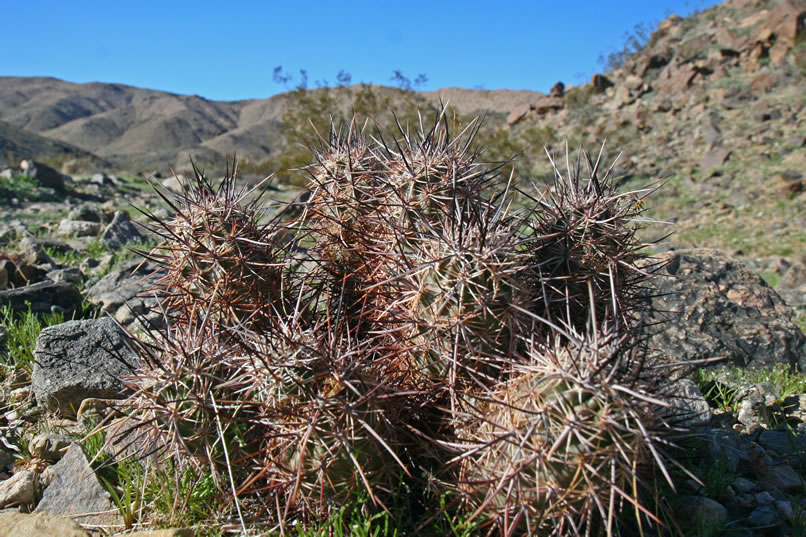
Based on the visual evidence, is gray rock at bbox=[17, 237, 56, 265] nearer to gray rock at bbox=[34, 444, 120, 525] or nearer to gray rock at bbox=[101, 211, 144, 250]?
Result: gray rock at bbox=[101, 211, 144, 250]

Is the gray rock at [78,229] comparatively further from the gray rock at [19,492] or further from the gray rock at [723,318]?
the gray rock at [723,318]

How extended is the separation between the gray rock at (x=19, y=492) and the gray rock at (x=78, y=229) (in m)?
6.56

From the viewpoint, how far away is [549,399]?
6.21ft

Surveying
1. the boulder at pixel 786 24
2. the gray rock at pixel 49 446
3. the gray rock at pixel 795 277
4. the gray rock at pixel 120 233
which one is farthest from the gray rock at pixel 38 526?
the boulder at pixel 786 24

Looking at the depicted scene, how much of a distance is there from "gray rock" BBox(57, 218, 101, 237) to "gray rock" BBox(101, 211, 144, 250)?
44cm

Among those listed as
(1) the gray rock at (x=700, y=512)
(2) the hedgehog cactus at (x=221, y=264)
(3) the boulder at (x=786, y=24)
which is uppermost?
(3) the boulder at (x=786, y=24)

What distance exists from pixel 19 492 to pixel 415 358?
6.66 ft

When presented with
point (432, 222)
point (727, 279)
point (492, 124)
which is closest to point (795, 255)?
point (727, 279)

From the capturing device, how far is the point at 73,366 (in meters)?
3.49

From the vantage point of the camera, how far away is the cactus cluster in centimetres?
190

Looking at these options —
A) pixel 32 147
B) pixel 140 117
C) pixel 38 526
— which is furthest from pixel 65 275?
pixel 140 117

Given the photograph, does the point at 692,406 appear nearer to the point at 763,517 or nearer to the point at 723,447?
the point at 723,447

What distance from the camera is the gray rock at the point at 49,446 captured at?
3119mm

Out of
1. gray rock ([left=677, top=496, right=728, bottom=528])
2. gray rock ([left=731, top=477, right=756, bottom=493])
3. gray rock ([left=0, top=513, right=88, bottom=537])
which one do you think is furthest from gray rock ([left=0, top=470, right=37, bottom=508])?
gray rock ([left=731, top=477, right=756, bottom=493])
